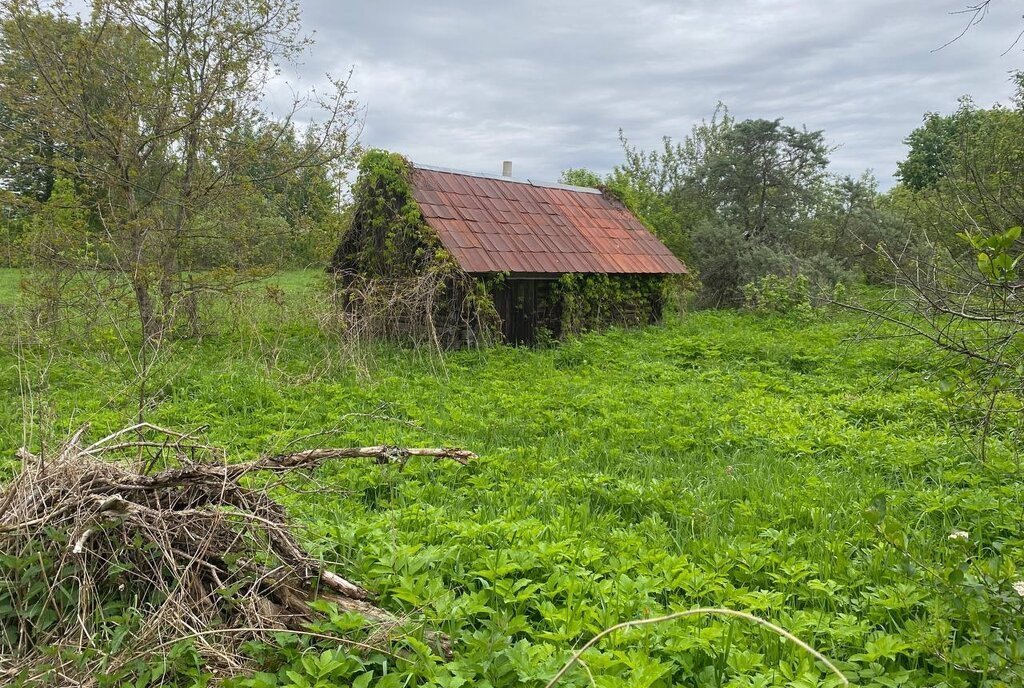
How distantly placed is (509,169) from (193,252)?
8.12 meters

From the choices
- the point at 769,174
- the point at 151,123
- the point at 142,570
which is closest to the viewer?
the point at 142,570

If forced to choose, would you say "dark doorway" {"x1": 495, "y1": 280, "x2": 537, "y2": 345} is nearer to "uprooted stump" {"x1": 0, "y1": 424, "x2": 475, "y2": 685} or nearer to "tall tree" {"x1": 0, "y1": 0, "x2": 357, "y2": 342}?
"tall tree" {"x1": 0, "y1": 0, "x2": 357, "y2": 342}

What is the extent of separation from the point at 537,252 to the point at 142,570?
1104 centimetres

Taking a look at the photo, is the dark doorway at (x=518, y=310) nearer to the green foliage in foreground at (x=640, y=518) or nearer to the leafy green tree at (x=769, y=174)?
the green foliage in foreground at (x=640, y=518)

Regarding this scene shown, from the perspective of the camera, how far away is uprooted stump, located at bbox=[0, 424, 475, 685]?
9.09 ft

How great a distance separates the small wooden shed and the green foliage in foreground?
3.65 m

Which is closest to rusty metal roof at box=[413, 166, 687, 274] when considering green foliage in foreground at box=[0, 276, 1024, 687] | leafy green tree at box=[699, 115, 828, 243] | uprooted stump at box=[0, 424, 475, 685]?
green foliage in foreground at box=[0, 276, 1024, 687]

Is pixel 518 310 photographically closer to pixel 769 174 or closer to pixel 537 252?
pixel 537 252

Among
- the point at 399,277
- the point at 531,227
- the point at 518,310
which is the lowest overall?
the point at 518,310

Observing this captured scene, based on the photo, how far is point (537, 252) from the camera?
13.5 metres

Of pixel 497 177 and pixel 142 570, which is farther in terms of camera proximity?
pixel 497 177

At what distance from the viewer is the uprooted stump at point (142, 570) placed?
2771mm

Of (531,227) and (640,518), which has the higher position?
(531,227)

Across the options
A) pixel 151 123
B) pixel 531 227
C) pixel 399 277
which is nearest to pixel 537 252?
pixel 531 227
